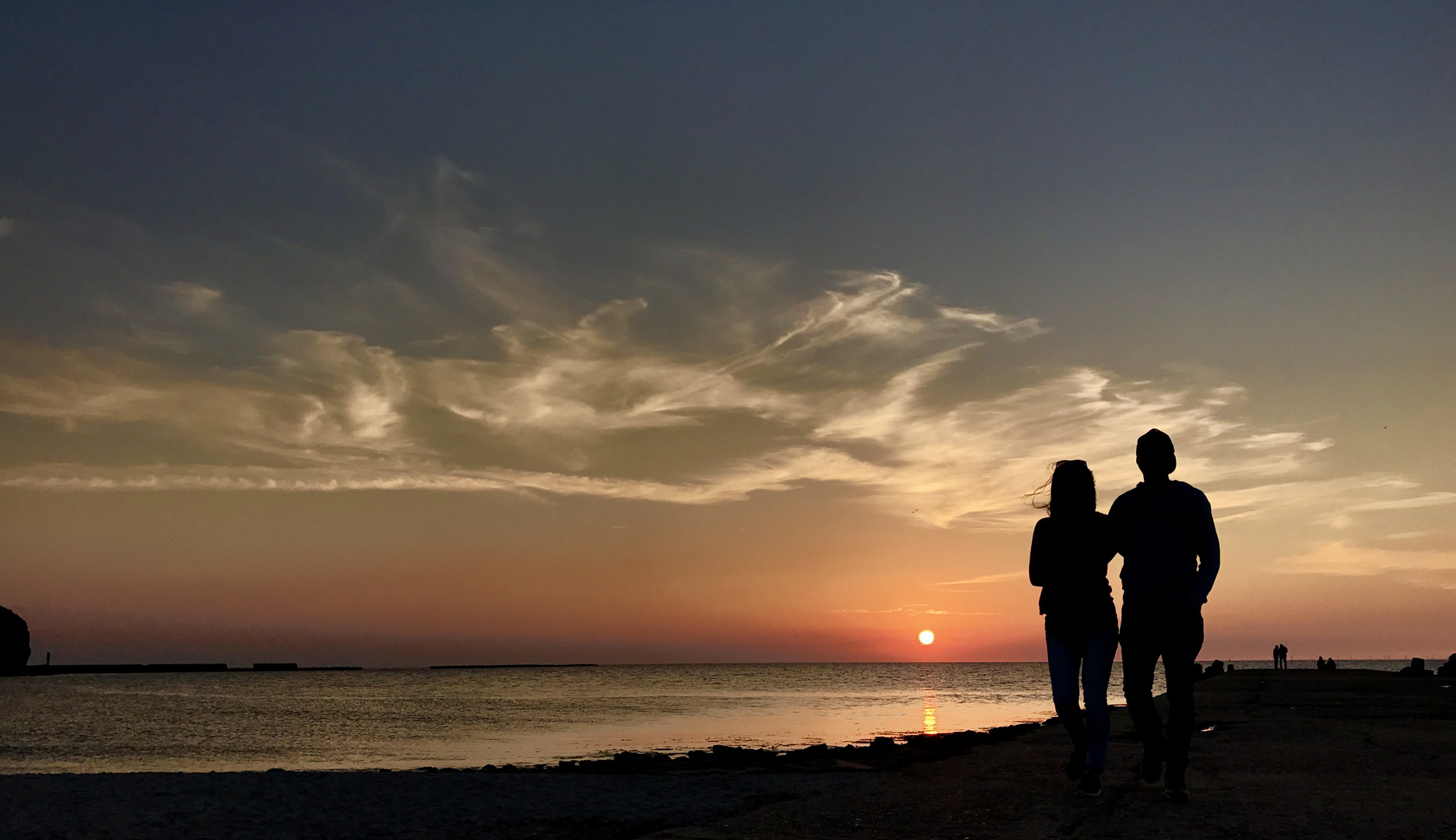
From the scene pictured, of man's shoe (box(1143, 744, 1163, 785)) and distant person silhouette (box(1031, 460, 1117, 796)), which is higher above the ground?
distant person silhouette (box(1031, 460, 1117, 796))

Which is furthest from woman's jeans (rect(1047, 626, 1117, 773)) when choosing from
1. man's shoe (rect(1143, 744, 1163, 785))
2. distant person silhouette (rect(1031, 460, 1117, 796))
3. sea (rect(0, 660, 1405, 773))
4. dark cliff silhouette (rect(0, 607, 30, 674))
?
dark cliff silhouette (rect(0, 607, 30, 674))

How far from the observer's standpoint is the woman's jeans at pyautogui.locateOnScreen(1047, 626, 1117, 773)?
19.9 ft

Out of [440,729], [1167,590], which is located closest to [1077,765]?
[1167,590]

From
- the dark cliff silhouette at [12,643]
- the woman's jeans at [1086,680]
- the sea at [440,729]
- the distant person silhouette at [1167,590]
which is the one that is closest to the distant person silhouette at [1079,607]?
the woman's jeans at [1086,680]

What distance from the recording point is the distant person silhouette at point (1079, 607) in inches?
241

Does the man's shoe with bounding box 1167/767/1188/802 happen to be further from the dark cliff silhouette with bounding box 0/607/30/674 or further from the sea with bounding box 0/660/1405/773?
the dark cliff silhouette with bounding box 0/607/30/674

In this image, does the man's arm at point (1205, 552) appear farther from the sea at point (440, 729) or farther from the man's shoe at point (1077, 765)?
the sea at point (440, 729)

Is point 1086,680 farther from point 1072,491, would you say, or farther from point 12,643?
point 12,643

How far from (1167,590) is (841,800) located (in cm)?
257

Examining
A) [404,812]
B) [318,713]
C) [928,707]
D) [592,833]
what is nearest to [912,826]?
[592,833]

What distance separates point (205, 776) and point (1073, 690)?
8507mm

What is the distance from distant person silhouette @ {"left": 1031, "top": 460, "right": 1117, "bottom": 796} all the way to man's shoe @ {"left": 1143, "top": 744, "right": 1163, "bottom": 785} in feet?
1.01

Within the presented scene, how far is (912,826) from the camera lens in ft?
18.1

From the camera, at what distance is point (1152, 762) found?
630 cm
